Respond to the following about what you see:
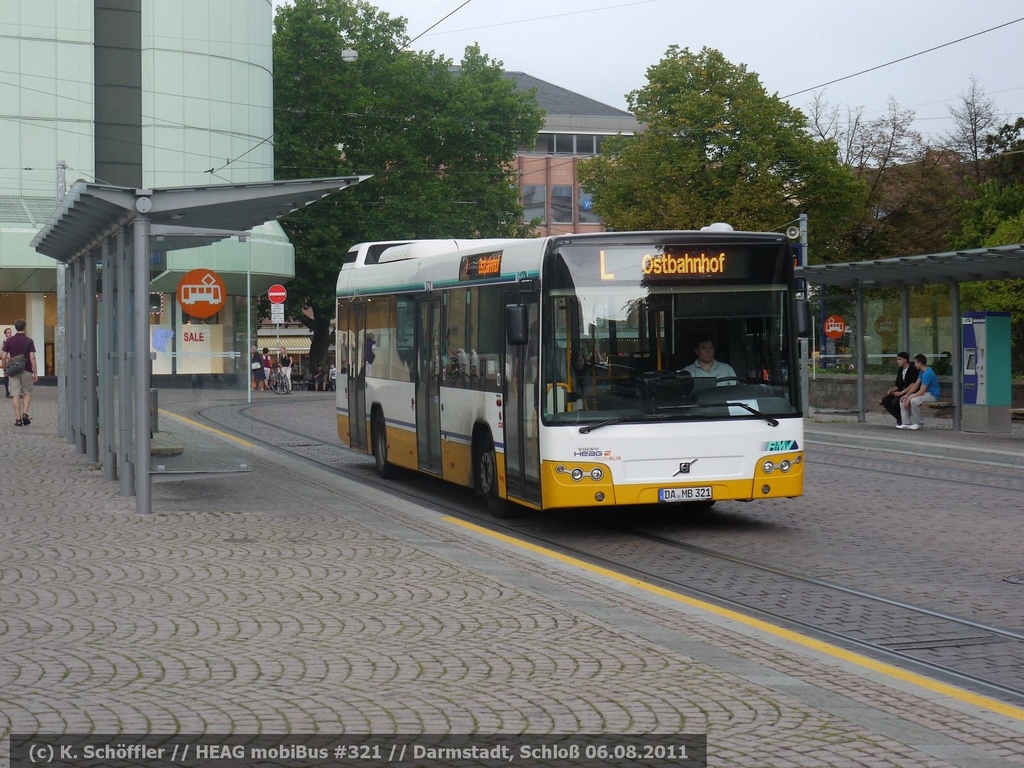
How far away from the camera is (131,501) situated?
13.5 metres

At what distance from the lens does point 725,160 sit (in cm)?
5509

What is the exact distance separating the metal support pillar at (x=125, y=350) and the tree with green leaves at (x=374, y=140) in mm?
42406

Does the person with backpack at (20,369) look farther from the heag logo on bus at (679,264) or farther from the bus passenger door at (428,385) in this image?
the heag logo on bus at (679,264)

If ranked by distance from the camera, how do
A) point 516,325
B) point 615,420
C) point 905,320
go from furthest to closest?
point 905,320, point 615,420, point 516,325

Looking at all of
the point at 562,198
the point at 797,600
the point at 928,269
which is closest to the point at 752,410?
the point at 797,600

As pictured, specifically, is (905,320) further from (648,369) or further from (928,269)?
(648,369)

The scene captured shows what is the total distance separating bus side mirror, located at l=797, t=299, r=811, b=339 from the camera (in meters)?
12.3

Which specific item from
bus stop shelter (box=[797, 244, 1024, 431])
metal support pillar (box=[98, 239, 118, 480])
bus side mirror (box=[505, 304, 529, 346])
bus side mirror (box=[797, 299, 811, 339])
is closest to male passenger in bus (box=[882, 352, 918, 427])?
bus stop shelter (box=[797, 244, 1024, 431])

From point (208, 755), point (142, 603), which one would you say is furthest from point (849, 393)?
point (208, 755)

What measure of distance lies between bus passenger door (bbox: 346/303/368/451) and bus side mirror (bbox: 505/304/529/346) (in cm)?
635

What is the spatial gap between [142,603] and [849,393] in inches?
1060

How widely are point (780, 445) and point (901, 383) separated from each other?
14.8 m

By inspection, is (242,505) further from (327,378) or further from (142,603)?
(327,378)

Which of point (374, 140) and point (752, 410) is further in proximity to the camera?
point (374, 140)
